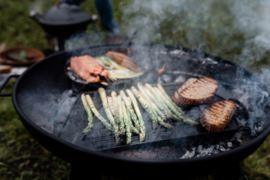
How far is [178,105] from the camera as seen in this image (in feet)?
8.31

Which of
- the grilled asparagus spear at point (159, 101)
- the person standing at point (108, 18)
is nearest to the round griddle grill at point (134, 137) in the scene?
the grilled asparagus spear at point (159, 101)

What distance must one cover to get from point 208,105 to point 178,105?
357 mm

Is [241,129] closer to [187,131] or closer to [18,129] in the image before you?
[187,131]

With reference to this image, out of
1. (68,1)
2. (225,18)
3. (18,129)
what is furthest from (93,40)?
(225,18)

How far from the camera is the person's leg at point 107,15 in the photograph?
5.32m

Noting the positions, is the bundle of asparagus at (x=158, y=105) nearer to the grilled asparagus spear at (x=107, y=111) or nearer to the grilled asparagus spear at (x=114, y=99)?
the grilled asparagus spear at (x=114, y=99)

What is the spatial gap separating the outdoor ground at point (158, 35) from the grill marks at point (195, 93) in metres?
1.08

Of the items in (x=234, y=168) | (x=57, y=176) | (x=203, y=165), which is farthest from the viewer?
(x=57, y=176)

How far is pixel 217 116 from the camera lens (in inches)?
88.7

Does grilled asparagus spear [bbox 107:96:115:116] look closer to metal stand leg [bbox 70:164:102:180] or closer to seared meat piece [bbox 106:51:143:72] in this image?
metal stand leg [bbox 70:164:102:180]

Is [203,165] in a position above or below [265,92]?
below

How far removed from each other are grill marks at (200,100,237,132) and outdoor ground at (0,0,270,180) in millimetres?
1196

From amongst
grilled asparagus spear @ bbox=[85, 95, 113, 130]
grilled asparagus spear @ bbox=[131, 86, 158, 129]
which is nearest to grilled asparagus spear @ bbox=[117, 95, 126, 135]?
grilled asparagus spear @ bbox=[85, 95, 113, 130]

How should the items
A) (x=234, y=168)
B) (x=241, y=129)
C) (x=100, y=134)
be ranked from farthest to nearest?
(x=234, y=168)
(x=241, y=129)
(x=100, y=134)
